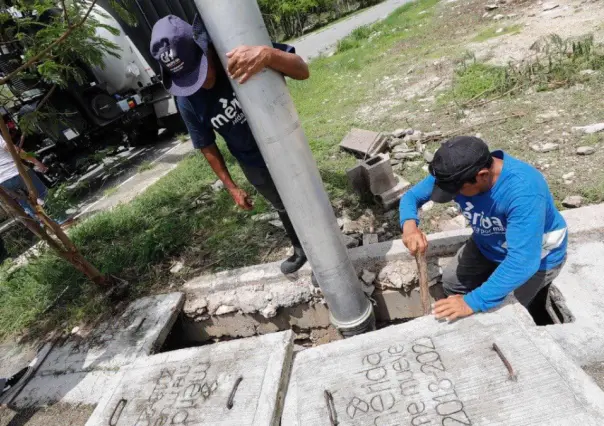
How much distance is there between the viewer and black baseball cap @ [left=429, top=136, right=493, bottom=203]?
1602 mm

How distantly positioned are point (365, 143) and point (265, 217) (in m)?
1.46

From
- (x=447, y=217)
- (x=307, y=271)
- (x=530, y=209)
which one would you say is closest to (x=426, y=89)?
(x=447, y=217)

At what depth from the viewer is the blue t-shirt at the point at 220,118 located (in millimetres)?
2221

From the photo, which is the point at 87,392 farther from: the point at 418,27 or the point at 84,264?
the point at 418,27

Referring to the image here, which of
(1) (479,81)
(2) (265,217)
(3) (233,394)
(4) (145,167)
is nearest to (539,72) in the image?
(1) (479,81)

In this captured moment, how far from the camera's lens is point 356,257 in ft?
8.63

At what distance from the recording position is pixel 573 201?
2.71m

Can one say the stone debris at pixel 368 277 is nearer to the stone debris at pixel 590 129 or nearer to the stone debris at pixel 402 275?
the stone debris at pixel 402 275

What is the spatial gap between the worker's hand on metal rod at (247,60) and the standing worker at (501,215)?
2.93 ft

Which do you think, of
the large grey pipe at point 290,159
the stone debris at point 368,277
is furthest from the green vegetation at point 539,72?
the large grey pipe at point 290,159

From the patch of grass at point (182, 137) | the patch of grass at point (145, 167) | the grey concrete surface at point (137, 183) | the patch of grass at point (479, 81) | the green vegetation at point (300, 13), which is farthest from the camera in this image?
the green vegetation at point (300, 13)

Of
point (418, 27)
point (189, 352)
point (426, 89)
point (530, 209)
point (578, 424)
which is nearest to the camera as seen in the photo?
point (578, 424)

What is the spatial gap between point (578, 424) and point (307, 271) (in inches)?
67.3

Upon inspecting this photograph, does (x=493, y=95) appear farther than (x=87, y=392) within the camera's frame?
Yes
